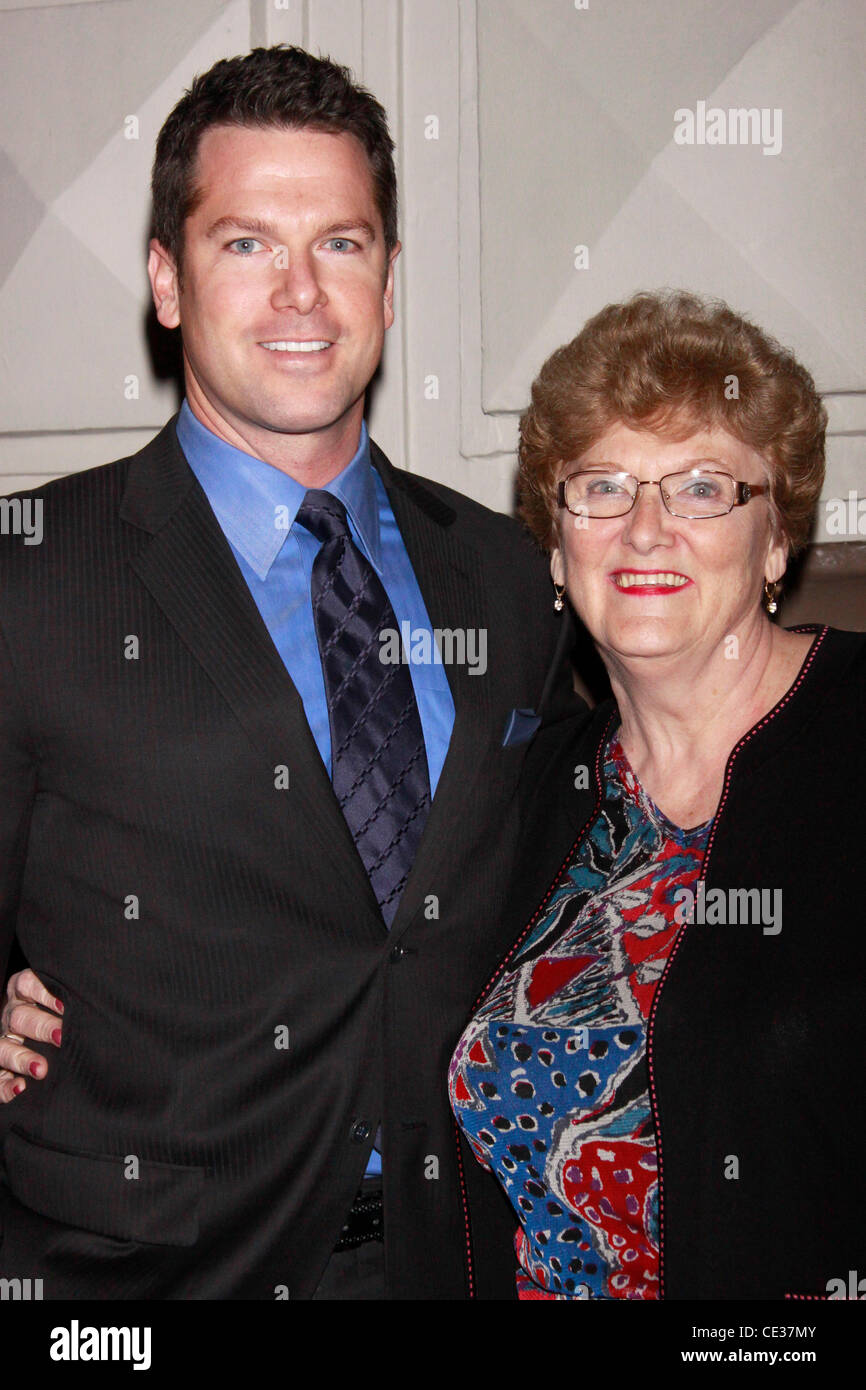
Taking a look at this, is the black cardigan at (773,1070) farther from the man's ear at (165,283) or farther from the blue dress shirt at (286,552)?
the man's ear at (165,283)

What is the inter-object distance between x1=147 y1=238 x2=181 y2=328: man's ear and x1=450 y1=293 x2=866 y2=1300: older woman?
0.53 meters

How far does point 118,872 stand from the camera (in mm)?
1530

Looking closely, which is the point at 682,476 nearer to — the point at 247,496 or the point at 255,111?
the point at 247,496

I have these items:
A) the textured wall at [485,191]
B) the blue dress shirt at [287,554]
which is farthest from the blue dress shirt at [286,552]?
the textured wall at [485,191]

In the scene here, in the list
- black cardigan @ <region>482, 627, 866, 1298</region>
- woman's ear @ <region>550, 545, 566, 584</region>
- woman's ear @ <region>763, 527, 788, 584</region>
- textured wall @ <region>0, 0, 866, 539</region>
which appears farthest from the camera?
textured wall @ <region>0, 0, 866, 539</region>

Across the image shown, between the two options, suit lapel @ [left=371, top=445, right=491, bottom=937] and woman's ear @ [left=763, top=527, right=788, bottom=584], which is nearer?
suit lapel @ [left=371, top=445, right=491, bottom=937]

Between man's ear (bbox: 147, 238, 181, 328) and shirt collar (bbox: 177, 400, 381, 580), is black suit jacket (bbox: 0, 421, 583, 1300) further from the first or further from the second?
man's ear (bbox: 147, 238, 181, 328)

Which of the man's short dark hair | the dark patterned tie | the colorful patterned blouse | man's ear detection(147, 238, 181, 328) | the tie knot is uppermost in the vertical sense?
the man's short dark hair

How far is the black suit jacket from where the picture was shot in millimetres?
1525

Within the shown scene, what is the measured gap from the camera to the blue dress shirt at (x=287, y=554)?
→ 1635 millimetres

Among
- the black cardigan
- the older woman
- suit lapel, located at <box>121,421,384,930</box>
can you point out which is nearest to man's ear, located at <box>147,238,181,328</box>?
suit lapel, located at <box>121,421,384,930</box>

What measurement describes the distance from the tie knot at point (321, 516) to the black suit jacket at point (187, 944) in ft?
0.41

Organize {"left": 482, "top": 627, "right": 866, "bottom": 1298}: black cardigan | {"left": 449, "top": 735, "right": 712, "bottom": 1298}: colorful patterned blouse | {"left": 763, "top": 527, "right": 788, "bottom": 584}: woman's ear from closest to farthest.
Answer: {"left": 482, "top": 627, "right": 866, "bottom": 1298}: black cardigan, {"left": 449, "top": 735, "right": 712, "bottom": 1298}: colorful patterned blouse, {"left": 763, "top": 527, "right": 788, "bottom": 584}: woman's ear

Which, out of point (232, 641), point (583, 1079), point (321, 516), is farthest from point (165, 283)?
point (583, 1079)
